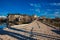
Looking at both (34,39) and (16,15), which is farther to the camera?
(16,15)

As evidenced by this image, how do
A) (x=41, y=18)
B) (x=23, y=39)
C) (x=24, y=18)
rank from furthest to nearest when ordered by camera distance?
1. (x=24, y=18)
2. (x=41, y=18)
3. (x=23, y=39)

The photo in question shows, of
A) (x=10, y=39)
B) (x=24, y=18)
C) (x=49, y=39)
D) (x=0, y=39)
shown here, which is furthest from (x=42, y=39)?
(x=24, y=18)

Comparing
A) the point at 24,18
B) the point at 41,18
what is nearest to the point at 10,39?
the point at 41,18

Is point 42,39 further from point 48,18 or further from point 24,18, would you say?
point 24,18

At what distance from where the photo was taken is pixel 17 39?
952 centimetres

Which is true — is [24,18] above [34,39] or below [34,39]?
above

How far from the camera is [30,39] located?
9.52m

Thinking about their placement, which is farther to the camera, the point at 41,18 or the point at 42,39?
the point at 41,18

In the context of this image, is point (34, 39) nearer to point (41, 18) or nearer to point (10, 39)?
point (10, 39)

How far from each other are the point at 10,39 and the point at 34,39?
157 centimetres

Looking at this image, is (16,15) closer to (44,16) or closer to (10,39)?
(44,16)

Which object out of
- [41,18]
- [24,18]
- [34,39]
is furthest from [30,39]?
[24,18]

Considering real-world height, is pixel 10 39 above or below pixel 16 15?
below

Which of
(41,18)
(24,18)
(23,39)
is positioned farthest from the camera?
(24,18)
